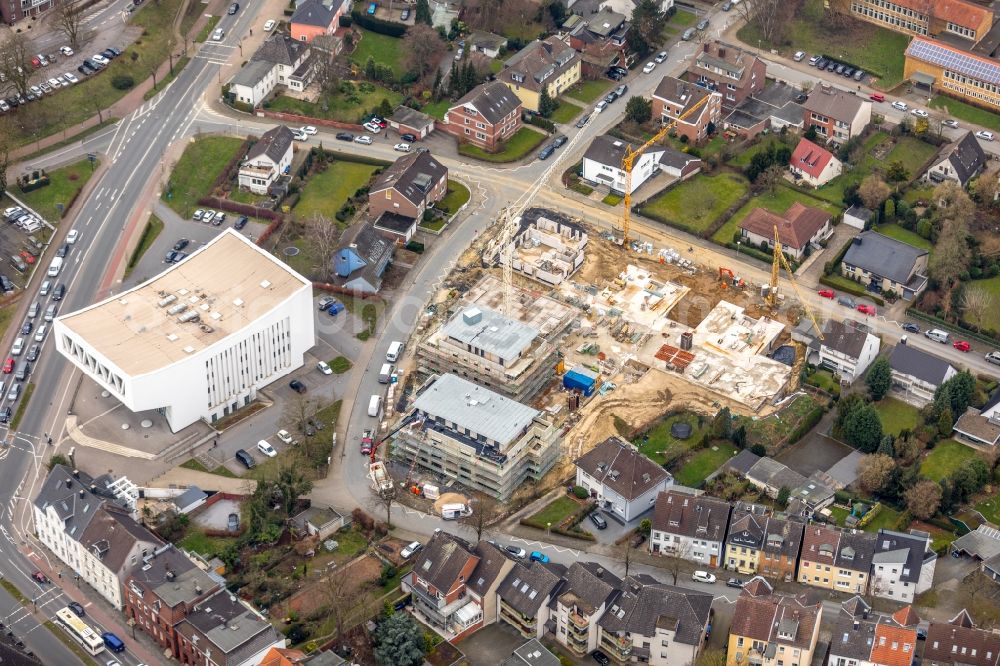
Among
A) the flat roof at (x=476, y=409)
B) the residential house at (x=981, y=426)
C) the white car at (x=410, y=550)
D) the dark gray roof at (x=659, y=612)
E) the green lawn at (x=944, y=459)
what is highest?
the flat roof at (x=476, y=409)

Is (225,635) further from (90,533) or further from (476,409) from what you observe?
(476,409)

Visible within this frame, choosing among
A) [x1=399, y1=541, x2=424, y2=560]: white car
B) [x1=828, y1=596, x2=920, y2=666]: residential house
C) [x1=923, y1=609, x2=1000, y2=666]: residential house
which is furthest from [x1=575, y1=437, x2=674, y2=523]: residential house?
[x1=923, y1=609, x2=1000, y2=666]: residential house

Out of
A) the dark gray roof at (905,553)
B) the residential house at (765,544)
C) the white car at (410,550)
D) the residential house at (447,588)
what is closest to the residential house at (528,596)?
the residential house at (447,588)

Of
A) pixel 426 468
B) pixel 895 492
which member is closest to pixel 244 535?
pixel 426 468

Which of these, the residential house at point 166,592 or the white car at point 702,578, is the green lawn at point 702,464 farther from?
the residential house at point 166,592

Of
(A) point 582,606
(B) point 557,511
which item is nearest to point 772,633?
(A) point 582,606
